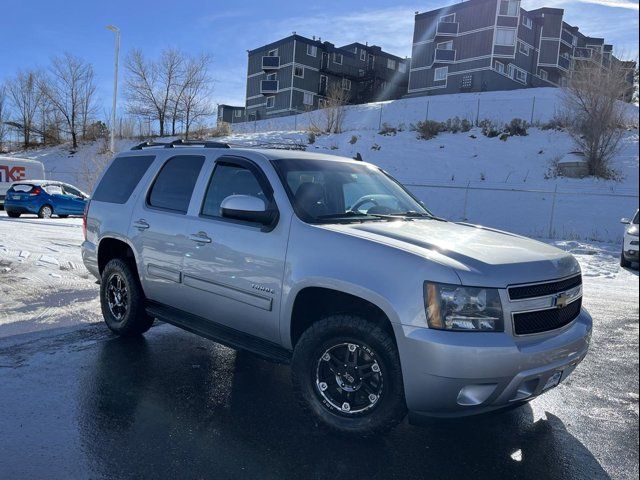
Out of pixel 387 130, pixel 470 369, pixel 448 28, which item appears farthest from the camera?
pixel 448 28

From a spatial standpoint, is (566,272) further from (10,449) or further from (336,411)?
(10,449)

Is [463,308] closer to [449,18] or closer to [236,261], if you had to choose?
[236,261]

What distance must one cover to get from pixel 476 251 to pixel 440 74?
54.7m

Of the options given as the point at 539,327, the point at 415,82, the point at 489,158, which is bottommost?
the point at 539,327

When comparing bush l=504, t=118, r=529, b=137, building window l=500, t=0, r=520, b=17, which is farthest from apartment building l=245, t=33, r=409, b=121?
bush l=504, t=118, r=529, b=137

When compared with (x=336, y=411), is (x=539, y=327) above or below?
above

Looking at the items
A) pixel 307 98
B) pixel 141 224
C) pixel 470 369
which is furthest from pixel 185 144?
pixel 307 98

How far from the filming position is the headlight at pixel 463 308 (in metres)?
3.02

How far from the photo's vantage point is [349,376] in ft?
11.5

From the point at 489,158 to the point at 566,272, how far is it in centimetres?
2531

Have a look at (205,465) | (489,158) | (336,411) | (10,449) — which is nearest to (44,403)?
(10,449)

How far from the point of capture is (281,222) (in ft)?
12.7

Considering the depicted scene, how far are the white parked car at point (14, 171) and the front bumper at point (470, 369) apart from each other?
22.0 metres

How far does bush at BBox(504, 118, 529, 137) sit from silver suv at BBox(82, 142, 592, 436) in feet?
89.0
